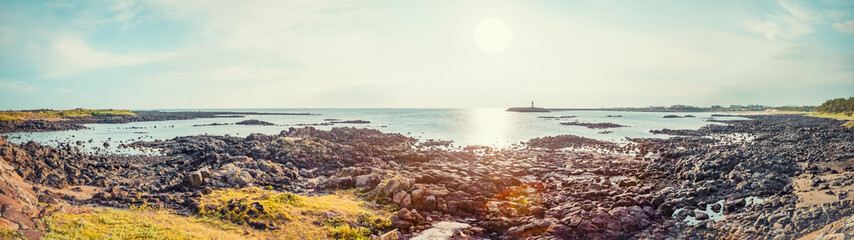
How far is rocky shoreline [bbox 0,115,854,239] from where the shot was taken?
592 inches

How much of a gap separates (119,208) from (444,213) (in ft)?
45.2

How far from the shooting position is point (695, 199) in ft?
65.4

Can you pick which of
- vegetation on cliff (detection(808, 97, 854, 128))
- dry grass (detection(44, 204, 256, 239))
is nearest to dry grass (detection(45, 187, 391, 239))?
dry grass (detection(44, 204, 256, 239))

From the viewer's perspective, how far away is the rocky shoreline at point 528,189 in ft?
49.3

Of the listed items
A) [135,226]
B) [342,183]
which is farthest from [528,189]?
[135,226]

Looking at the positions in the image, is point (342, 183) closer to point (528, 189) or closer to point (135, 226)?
Result: point (135, 226)

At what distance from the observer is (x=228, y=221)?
14781mm

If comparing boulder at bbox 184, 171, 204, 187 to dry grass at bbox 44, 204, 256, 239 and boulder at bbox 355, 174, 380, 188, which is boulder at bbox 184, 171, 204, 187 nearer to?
dry grass at bbox 44, 204, 256, 239

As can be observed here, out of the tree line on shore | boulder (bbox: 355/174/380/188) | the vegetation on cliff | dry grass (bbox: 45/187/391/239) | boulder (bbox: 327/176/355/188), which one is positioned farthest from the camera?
the tree line on shore

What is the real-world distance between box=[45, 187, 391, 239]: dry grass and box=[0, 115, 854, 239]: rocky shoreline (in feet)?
2.60

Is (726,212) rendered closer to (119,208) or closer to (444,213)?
(444,213)

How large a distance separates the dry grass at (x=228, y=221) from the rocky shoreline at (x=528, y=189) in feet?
2.60

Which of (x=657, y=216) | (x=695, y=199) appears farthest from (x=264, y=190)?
(x=695, y=199)

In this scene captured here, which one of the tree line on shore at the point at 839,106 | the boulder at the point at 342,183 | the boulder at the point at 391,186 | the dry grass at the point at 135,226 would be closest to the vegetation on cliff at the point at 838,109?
the tree line on shore at the point at 839,106
